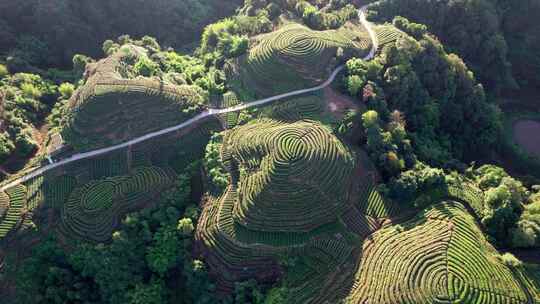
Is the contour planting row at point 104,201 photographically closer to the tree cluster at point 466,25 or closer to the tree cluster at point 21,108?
the tree cluster at point 21,108

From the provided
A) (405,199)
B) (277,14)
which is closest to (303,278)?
(405,199)

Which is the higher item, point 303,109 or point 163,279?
point 303,109

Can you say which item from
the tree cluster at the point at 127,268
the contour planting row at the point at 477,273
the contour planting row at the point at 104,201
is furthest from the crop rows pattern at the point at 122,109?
the contour planting row at the point at 477,273

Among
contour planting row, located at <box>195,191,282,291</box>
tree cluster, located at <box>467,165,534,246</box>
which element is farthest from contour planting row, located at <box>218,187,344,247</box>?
tree cluster, located at <box>467,165,534,246</box>

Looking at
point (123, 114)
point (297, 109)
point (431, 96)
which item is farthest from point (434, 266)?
point (123, 114)

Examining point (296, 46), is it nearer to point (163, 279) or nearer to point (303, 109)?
point (303, 109)

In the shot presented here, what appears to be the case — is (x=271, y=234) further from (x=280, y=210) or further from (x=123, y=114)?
(x=123, y=114)

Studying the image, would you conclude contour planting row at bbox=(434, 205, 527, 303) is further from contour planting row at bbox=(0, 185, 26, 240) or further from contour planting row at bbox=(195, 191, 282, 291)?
contour planting row at bbox=(0, 185, 26, 240)

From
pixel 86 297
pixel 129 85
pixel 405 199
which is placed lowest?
pixel 86 297
